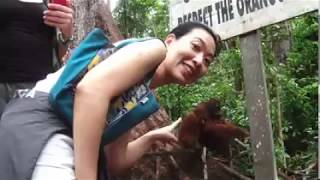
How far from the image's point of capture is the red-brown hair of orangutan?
4031 mm

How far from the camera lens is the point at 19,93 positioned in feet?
4.86

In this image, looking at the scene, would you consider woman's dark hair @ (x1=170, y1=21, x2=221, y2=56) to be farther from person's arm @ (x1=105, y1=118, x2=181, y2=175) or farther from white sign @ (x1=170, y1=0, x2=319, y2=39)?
white sign @ (x1=170, y1=0, x2=319, y2=39)

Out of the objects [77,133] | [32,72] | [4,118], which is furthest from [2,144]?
[32,72]

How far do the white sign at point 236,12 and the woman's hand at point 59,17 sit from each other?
1369mm

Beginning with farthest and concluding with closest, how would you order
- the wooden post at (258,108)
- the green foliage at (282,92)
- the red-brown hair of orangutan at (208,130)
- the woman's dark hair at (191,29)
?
the green foliage at (282,92), the red-brown hair of orangutan at (208,130), the wooden post at (258,108), the woman's dark hair at (191,29)

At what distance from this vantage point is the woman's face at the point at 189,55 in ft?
5.03

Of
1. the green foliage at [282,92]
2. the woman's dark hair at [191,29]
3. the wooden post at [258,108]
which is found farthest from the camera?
the green foliage at [282,92]

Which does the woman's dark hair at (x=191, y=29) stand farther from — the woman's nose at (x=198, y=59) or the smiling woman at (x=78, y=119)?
the smiling woman at (x=78, y=119)

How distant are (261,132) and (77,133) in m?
1.81

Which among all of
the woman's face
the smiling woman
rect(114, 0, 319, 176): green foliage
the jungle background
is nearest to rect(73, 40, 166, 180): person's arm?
the smiling woman

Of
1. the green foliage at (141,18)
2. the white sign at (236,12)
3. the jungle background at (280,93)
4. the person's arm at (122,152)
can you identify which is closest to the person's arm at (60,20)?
the person's arm at (122,152)

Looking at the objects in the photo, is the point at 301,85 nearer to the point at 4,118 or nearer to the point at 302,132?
the point at 302,132

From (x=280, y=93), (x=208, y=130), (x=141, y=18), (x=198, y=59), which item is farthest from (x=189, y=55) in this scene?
(x=141, y=18)

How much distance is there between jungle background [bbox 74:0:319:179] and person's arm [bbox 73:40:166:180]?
287 cm
